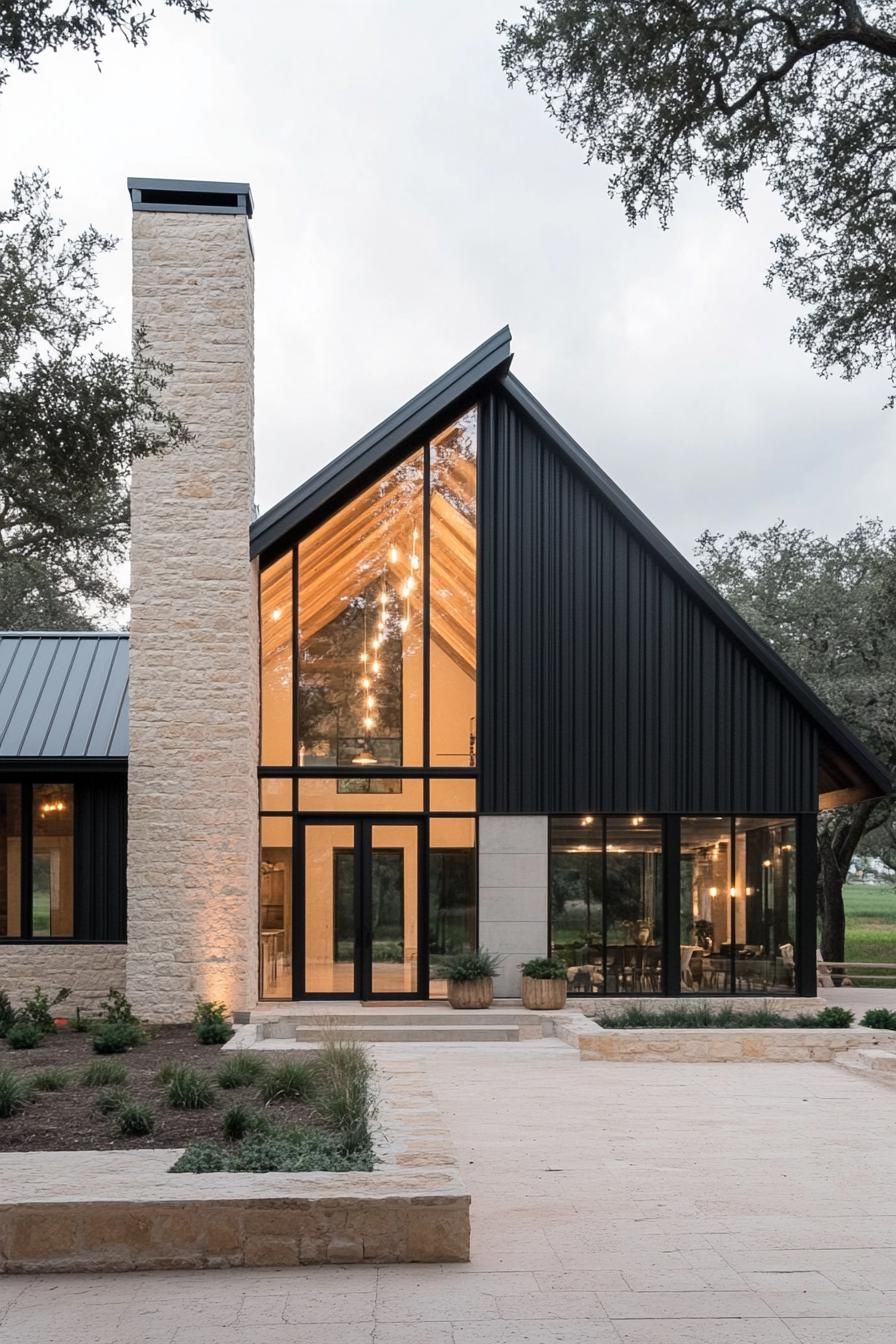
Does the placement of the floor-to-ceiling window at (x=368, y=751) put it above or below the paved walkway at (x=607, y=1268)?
above

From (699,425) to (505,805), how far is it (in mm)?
68708

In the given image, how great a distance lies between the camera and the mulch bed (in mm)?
8242

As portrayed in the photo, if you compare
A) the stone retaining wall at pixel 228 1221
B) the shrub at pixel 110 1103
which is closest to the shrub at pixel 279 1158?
the stone retaining wall at pixel 228 1221

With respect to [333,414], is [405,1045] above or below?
below

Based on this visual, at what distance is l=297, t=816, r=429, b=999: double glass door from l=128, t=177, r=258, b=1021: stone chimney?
943 millimetres

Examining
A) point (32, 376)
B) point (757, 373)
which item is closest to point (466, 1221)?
point (32, 376)

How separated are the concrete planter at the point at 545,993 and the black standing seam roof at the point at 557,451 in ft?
15.6

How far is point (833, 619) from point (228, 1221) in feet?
75.7

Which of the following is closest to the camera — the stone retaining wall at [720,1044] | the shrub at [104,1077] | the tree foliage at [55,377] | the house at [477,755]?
the shrub at [104,1077]

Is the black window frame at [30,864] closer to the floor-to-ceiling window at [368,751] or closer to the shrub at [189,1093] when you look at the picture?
the floor-to-ceiling window at [368,751]

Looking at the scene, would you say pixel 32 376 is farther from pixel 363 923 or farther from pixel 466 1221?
pixel 363 923

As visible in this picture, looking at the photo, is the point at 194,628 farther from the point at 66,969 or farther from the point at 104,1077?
the point at 104,1077

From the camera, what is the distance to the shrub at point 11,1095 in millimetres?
8906

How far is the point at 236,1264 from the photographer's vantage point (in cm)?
653
